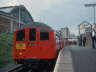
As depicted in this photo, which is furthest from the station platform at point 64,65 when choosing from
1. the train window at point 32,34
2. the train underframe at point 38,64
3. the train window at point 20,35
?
the train window at point 20,35

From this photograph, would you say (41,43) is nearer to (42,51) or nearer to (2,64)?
(42,51)

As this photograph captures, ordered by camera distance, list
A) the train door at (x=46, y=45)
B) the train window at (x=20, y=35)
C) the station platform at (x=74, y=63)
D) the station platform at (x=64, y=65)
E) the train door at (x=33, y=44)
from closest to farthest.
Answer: the station platform at (x=64, y=65), the station platform at (x=74, y=63), the train door at (x=46, y=45), the train door at (x=33, y=44), the train window at (x=20, y=35)

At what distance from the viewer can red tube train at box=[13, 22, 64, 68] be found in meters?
17.1

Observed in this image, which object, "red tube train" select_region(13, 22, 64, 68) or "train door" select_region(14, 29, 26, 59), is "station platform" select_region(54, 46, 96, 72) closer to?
"red tube train" select_region(13, 22, 64, 68)

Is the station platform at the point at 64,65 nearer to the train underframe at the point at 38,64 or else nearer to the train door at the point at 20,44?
the train underframe at the point at 38,64

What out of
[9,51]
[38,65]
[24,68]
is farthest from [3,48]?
[38,65]

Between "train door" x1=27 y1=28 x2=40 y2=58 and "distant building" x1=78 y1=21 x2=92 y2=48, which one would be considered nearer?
"train door" x1=27 y1=28 x2=40 y2=58

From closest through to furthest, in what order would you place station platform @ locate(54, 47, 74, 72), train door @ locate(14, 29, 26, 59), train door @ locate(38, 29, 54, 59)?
station platform @ locate(54, 47, 74, 72), train door @ locate(38, 29, 54, 59), train door @ locate(14, 29, 26, 59)

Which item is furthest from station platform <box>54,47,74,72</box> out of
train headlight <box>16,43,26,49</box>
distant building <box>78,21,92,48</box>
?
distant building <box>78,21,92,48</box>

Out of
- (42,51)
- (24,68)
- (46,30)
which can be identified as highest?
(46,30)

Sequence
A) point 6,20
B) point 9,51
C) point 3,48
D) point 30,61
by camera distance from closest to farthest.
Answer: point 30,61, point 3,48, point 9,51, point 6,20

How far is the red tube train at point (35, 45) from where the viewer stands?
1706 cm

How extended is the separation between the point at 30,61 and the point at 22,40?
4.86ft

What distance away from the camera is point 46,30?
17.3 metres
